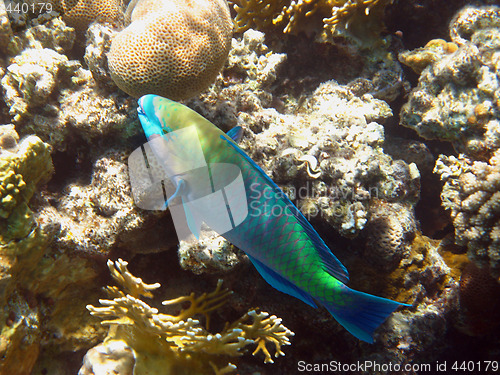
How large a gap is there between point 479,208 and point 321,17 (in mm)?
3159

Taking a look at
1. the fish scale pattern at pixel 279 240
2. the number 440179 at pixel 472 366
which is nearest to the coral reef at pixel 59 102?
the fish scale pattern at pixel 279 240

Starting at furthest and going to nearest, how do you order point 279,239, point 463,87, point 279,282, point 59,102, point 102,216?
point 463,87 < point 59,102 < point 102,216 < point 279,282 < point 279,239

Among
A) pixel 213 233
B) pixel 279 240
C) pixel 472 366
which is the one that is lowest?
pixel 472 366

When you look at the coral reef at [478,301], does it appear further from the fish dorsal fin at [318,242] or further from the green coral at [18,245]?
the green coral at [18,245]

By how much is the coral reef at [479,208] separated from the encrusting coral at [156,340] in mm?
2251

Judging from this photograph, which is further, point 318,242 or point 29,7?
point 29,7

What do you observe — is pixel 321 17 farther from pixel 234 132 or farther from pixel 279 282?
pixel 279 282

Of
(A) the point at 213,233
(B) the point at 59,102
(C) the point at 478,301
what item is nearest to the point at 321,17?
(A) the point at 213,233

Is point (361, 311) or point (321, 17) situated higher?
point (321, 17)

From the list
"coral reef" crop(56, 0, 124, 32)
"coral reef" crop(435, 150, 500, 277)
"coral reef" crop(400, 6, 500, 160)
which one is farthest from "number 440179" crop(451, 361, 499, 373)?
"coral reef" crop(56, 0, 124, 32)

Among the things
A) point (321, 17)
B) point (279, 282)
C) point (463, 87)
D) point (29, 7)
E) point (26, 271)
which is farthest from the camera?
point (321, 17)

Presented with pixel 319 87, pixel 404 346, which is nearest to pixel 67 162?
pixel 319 87

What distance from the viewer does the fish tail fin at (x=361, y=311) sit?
74.2 inches

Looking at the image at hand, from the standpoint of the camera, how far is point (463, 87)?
3.43 meters
